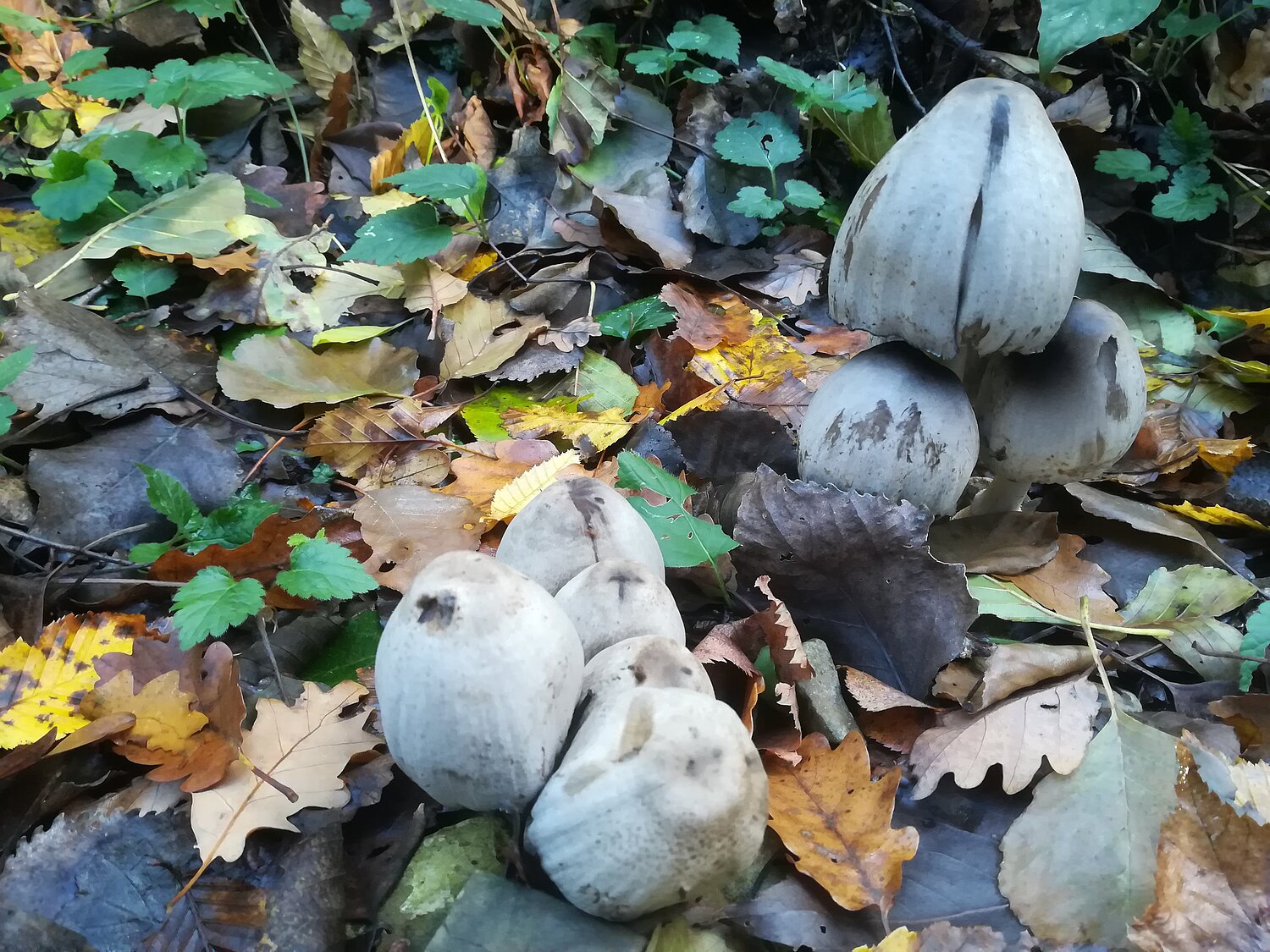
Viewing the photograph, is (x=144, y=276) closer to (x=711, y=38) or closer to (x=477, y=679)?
(x=711, y=38)

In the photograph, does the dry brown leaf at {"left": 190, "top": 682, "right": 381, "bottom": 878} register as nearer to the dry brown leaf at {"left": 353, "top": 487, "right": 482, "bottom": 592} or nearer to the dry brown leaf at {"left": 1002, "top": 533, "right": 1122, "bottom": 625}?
the dry brown leaf at {"left": 353, "top": 487, "right": 482, "bottom": 592}

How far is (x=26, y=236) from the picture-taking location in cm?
300

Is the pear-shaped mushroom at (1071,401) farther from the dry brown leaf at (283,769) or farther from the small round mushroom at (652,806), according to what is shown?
the dry brown leaf at (283,769)

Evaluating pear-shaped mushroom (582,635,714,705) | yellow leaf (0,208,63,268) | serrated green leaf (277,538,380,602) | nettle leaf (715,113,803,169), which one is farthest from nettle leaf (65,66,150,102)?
pear-shaped mushroom (582,635,714,705)

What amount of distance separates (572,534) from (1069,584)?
115 centimetres

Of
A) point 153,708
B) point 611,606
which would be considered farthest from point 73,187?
point 611,606

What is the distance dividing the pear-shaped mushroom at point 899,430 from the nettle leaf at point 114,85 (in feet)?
8.24

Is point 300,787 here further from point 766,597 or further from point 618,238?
point 618,238

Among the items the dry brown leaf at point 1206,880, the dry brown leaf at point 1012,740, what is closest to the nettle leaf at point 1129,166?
the dry brown leaf at point 1012,740

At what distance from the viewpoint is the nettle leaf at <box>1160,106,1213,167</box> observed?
3.01m

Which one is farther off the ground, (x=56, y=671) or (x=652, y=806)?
(x=652, y=806)

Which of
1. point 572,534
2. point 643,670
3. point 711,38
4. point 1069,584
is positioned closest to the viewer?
point 643,670

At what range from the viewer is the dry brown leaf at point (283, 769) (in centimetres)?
138

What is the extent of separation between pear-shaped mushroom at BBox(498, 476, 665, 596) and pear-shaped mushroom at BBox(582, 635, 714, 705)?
0.21m
